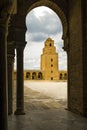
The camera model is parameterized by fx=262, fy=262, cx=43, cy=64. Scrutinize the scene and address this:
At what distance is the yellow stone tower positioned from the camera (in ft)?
224

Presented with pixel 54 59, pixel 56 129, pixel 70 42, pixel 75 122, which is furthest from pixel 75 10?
pixel 54 59

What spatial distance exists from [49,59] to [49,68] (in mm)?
2990

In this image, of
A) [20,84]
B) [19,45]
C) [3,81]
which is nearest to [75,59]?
[19,45]

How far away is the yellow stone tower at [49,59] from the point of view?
68.4 metres

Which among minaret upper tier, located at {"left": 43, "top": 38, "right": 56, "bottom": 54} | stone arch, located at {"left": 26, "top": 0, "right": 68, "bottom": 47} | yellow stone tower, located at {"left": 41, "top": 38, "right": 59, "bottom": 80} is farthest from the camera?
minaret upper tier, located at {"left": 43, "top": 38, "right": 56, "bottom": 54}

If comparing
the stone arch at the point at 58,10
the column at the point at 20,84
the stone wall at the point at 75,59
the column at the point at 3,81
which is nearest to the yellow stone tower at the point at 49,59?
the stone arch at the point at 58,10

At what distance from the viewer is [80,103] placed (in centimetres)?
1114

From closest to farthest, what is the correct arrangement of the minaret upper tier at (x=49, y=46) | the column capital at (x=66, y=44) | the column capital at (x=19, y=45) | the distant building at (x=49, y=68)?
the column capital at (x=19, y=45) → the column capital at (x=66, y=44) → the distant building at (x=49, y=68) → the minaret upper tier at (x=49, y=46)

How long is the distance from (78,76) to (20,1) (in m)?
4.36

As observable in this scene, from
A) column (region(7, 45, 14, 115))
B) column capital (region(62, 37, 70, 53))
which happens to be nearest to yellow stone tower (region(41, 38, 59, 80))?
column capital (region(62, 37, 70, 53))

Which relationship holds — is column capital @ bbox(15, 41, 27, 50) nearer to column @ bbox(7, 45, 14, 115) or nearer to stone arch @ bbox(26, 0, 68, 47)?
column @ bbox(7, 45, 14, 115)

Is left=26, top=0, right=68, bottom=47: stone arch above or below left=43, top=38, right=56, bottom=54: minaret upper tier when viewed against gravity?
below

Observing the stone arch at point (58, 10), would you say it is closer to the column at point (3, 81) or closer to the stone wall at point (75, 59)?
the stone wall at point (75, 59)

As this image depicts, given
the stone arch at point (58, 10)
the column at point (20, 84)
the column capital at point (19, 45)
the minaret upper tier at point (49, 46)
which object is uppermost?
the minaret upper tier at point (49, 46)
